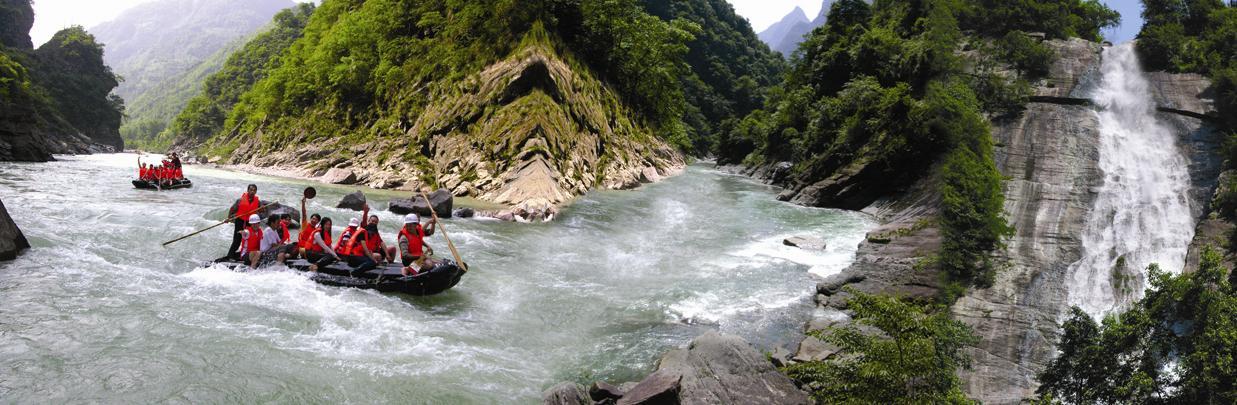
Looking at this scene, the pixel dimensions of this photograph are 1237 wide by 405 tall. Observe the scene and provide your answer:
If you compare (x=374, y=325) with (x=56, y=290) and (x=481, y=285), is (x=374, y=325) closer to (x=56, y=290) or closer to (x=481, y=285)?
(x=481, y=285)

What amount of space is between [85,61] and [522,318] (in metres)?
89.3

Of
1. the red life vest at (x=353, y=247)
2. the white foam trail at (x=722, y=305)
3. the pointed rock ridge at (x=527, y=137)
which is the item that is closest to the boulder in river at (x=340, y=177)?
the pointed rock ridge at (x=527, y=137)

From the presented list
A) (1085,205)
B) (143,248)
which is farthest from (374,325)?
(1085,205)

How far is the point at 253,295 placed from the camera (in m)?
10.3

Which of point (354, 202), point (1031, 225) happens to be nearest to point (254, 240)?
point (354, 202)

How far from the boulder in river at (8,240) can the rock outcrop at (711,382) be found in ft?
34.9

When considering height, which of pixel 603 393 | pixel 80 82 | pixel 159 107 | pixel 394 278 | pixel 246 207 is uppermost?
pixel 80 82

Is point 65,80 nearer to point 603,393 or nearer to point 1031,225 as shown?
point 603,393

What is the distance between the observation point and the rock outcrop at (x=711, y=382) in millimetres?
6910

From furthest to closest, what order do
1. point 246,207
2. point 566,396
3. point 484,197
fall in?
1. point 484,197
2. point 246,207
3. point 566,396

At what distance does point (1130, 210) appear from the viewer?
51.9 feet

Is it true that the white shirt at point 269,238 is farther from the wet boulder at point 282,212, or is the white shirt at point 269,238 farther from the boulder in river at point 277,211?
the wet boulder at point 282,212

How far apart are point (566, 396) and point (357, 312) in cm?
471

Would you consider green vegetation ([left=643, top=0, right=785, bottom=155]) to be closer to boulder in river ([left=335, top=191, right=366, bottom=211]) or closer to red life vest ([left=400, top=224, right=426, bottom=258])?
boulder in river ([left=335, top=191, right=366, bottom=211])
